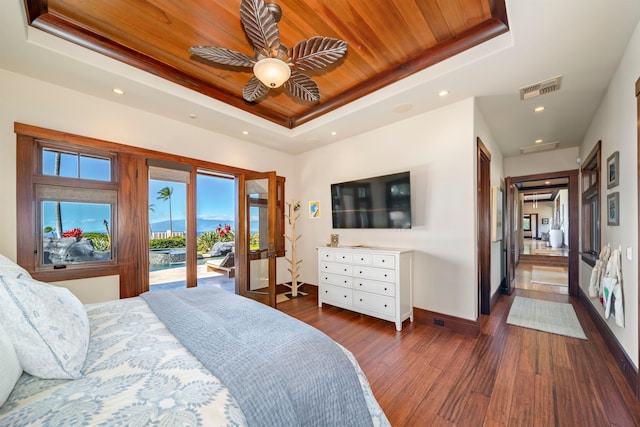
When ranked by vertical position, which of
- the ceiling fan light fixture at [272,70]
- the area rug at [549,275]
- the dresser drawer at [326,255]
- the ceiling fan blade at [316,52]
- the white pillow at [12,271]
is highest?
the ceiling fan blade at [316,52]

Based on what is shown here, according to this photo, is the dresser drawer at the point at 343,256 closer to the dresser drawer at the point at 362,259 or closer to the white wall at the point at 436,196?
the dresser drawer at the point at 362,259

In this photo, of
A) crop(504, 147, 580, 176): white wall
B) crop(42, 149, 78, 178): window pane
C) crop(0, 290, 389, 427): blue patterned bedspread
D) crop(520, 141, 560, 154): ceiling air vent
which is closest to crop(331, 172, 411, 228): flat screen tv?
crop(0, 290, 389, 427): blue patterned bedspread

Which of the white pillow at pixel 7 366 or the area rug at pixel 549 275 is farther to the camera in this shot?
the area rug at pixel 549 275

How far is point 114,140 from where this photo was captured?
293 centimetres

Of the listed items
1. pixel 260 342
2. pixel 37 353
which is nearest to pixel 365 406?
pixel 260 342

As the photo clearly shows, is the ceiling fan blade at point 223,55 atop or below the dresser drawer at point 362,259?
atop

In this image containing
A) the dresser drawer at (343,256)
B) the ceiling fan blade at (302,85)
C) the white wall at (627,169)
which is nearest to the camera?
the white wall at (627,169)

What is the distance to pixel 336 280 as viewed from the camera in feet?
12.0

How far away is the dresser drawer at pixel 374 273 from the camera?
121 inches

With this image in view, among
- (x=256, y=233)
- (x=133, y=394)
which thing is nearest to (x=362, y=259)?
(x=256, y=233)

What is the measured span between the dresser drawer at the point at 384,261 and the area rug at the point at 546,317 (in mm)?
1741

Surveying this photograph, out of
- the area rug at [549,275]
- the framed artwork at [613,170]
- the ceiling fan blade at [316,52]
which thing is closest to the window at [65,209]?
the ceiling fan blade at [316,52]

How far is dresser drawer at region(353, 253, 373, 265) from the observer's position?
129 inches

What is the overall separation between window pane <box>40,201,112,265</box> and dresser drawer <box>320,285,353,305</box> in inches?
109
